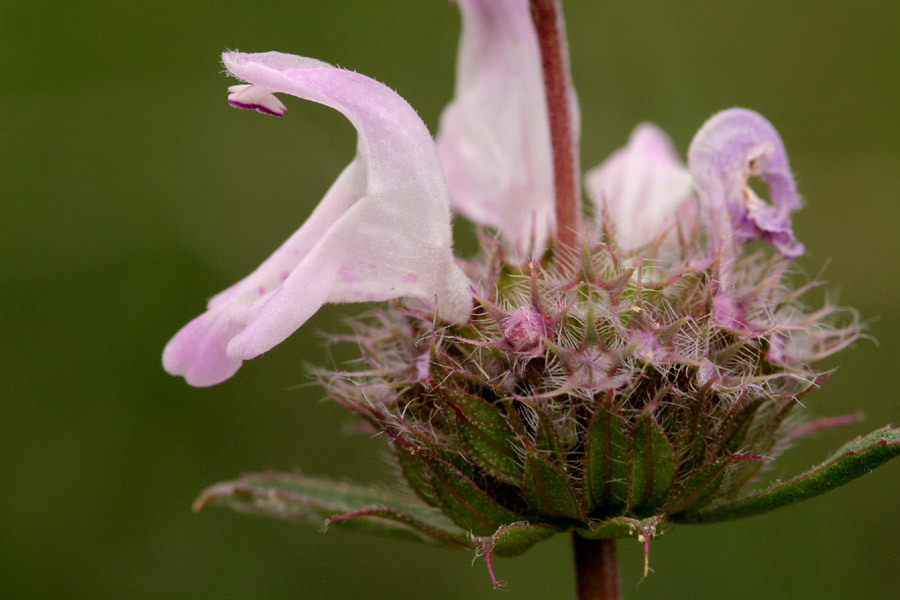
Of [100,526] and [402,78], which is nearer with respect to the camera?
[100,526]

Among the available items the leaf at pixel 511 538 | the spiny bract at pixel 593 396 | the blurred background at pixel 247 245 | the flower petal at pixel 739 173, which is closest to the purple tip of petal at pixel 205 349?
the spiny bract at pixel 593 396

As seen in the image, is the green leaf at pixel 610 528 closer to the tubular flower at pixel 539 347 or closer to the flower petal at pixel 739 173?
the tubular flower at pixel 539 347

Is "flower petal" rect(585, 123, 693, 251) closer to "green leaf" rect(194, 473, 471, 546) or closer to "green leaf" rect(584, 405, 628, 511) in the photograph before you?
"green leaf" rect(584, 405, 628, 511)

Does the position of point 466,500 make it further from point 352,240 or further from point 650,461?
point 352,240

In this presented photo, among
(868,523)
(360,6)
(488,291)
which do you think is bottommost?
(868,523)

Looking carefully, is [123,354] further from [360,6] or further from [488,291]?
[488,291]

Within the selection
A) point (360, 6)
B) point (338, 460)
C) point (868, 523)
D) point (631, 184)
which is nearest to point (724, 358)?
point (631, 184)

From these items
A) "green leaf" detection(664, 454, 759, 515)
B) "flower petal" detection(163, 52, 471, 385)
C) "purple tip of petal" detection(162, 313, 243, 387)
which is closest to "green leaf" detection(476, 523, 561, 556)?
"green leaf" detection(664, 454, 759, 515)

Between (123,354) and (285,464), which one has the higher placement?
(123,354)
